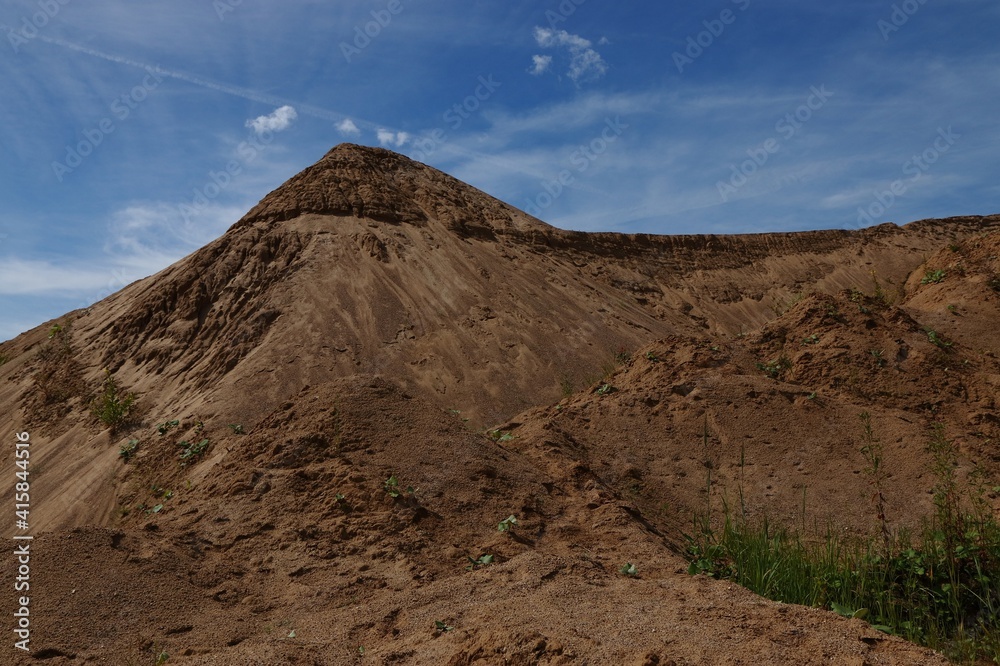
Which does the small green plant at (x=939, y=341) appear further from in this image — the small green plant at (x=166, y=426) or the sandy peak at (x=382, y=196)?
the sandy peak at (x=382, y=196)

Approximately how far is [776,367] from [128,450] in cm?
1119

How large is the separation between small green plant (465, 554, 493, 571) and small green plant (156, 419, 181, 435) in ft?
32.8

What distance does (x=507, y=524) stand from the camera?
627 centimetres

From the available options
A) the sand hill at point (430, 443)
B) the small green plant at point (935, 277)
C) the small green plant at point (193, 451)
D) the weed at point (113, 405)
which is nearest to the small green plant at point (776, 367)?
the sand hill at point (430, 443)

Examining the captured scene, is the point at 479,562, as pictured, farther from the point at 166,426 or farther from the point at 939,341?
the point at 166,426

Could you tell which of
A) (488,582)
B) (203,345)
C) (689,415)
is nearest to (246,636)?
(488,582)

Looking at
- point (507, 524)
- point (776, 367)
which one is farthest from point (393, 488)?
point (776, 367)

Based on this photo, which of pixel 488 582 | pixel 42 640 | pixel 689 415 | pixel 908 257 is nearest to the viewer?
pixel 42 640

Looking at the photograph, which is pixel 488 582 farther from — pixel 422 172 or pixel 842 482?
pixel 422 172

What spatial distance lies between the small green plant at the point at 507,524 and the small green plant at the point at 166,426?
9742 mm

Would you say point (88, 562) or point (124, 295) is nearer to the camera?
point (88, 562)

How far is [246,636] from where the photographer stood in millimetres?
4914

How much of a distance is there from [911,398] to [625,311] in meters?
13.0

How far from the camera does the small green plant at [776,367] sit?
10.5 meters
